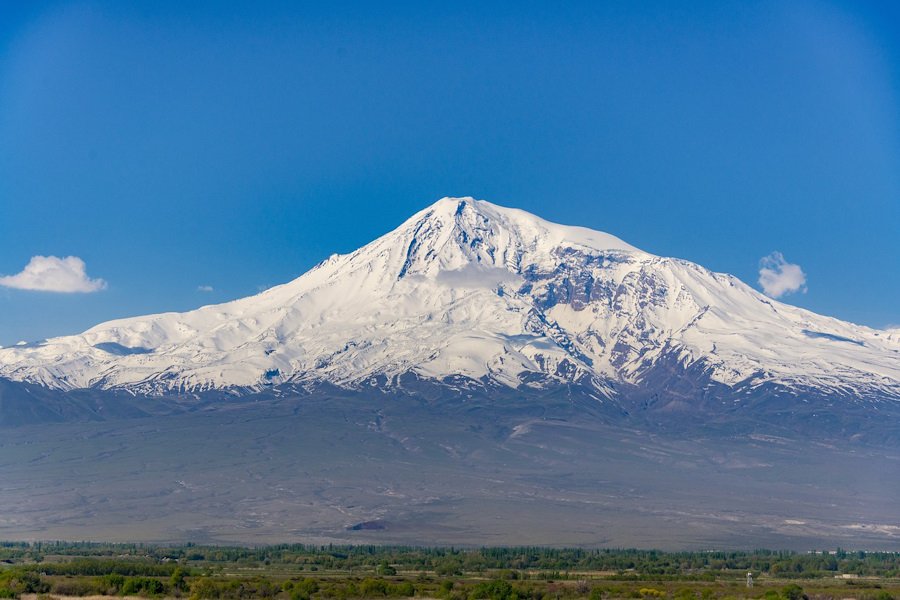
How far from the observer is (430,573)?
93125 millimetres

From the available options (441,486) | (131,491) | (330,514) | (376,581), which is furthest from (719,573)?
(131,491)

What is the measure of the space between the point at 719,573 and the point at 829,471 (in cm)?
10917

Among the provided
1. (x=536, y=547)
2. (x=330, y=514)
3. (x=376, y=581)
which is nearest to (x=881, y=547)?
(x=536, y=547)

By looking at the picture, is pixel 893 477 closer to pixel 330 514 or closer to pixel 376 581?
pixel 330 514

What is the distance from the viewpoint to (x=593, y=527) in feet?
496

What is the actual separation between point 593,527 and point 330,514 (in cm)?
3016

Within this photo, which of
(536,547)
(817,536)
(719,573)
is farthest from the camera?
(817,536)

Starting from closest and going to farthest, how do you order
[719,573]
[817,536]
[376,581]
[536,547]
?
[376,581] → [719,573] → [536,547] → [817,536]

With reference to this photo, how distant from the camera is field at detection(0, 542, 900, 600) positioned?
73000 mm

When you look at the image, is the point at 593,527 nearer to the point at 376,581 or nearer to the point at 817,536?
the point at 817,536

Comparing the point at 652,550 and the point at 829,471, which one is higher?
the point at 829,471

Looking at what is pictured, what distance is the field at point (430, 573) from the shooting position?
73.0m

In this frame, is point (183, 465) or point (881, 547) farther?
point (183, 465)

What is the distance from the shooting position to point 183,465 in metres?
197
